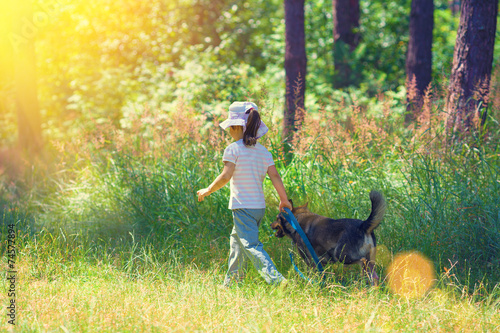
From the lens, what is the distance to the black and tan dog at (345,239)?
374cm

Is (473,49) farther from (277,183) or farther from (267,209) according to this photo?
(277,183)

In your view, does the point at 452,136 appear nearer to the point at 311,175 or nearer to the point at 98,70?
the point at 311,175

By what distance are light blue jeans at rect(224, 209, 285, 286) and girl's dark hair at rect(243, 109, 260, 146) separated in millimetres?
632

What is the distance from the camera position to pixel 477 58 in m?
6.50

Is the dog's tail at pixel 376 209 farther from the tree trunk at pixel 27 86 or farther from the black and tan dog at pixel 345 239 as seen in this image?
the tree trunk at pixel 27 86

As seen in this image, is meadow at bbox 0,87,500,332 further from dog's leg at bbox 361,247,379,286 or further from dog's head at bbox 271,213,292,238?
dog's head at bbox 271,213,292,238

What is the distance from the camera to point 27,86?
11164 mm

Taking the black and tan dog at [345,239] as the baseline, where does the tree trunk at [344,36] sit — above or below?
above

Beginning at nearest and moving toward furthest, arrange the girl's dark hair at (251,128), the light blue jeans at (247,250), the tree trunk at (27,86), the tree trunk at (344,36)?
the light blue jeans at (247,250)
the girl's dark hair at (251,128)
the tree trunk at (27,86)
the tree trunk at (344,36)

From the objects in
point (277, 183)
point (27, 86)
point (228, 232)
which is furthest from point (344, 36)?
point (277, 183)

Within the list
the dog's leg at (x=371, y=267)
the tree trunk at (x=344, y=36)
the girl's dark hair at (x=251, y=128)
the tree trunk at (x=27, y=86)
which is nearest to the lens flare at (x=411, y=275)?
the dog's leg at (x=371, y=267)

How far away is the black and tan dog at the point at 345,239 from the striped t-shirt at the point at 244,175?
52 centimetres

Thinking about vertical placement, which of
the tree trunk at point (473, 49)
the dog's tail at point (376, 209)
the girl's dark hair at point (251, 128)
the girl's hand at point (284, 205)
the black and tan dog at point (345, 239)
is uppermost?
the tree trunk at point (473, 49)

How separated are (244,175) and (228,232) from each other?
1.34 meters
